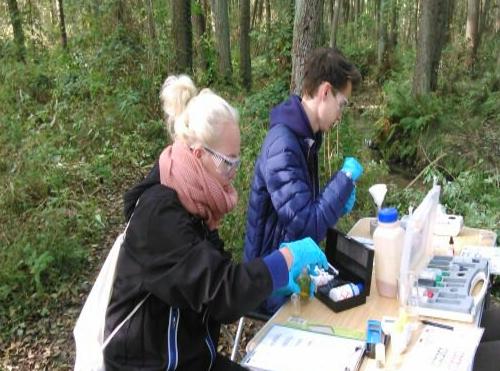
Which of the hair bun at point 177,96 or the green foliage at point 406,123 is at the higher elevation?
the hair bun at point 177,96

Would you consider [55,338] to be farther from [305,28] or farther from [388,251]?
[305,28]

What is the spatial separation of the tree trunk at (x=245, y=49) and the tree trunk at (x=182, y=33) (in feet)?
9.66

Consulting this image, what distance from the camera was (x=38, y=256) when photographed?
3.87 meters

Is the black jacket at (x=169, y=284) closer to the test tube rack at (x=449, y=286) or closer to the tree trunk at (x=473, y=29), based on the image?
the test tube rack at (x=449, y=286)

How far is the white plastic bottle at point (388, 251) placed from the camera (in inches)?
76.9

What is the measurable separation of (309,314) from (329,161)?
291cm

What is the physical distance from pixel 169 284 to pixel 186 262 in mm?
84

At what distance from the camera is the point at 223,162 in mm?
1814

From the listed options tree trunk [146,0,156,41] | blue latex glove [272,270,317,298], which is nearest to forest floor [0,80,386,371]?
blue latex glove [272,270,317,298]

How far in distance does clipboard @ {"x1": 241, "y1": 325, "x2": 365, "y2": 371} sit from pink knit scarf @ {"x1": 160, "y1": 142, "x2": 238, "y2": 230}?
473 mm

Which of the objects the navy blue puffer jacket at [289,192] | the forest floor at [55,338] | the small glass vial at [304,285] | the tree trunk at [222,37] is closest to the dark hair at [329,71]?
the navy blue puffer jacket at [289,192]

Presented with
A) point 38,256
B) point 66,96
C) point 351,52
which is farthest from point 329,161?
Answer: point 351,52

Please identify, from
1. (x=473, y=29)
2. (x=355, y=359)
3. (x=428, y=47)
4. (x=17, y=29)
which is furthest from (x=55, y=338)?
(x=473, y=29)

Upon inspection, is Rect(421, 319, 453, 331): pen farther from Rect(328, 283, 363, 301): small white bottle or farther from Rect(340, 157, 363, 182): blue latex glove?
Rect(340, 157, 363, 182): blue latex glove
